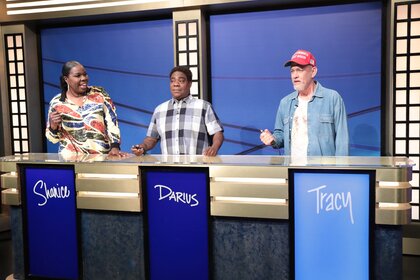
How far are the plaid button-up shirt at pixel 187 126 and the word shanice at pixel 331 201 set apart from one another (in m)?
1.18

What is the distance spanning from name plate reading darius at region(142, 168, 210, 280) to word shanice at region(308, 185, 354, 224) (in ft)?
2.13

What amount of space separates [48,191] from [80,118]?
2.27ft

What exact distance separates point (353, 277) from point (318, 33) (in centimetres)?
289

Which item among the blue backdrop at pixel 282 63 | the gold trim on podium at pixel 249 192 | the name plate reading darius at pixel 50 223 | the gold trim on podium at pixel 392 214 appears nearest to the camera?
the gold trim on podium at pixel 392 214

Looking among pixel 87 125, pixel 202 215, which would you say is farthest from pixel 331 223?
pixel 87 125

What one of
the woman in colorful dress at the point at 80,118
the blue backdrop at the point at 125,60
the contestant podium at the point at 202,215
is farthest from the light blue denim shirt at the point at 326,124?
the blue backdrop at the point at 125,60

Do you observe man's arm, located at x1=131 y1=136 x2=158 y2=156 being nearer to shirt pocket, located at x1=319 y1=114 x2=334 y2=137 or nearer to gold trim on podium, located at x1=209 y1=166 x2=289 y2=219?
gold trim on podium, located at x1=209 y1=166 x2=289 y2=219

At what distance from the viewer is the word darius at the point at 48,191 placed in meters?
2.93

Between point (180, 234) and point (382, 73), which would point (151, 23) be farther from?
point (180, 234)

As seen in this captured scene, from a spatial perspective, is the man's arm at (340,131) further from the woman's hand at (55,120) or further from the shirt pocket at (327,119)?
the woman's hand at (55,120)

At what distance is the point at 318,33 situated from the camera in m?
4.56

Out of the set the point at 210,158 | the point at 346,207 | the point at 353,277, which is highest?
the point at 210,158

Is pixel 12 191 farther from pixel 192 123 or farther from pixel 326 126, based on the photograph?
pixel 326 126

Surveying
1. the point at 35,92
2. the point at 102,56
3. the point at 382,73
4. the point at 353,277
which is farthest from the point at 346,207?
the point at 35,92
